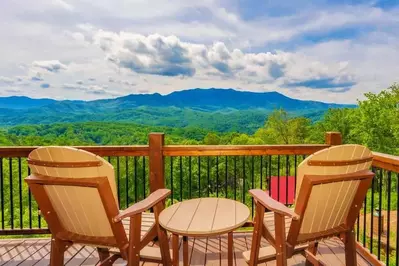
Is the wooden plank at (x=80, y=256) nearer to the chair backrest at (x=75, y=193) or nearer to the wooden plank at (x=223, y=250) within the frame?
the chair backrest at (x=75, y=193)

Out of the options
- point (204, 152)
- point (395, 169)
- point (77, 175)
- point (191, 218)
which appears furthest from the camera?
point (204, 152)

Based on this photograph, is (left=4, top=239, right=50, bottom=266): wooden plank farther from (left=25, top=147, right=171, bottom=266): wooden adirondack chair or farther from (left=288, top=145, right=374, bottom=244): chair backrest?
(left=288, top=145, right=374, bottom=244): chair backrest

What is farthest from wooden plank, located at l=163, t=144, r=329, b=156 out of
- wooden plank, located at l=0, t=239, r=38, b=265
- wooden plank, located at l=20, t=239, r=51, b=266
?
wooden plank, located at l=0, t=239, r=38, b=265

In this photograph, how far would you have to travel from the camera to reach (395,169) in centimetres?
241

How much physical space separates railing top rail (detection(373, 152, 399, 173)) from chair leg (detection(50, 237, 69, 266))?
2633 millimetres

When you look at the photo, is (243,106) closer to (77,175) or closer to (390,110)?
(390,110)

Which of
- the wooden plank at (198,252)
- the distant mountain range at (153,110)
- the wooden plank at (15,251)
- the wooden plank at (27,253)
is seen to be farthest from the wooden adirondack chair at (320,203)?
the distant mountain range at (153,110)

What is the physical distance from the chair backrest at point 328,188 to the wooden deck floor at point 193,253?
2.83 feet

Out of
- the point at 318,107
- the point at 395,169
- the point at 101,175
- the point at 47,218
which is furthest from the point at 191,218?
the point at 318,107

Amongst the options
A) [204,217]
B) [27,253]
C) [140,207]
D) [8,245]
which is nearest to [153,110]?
[8,245]

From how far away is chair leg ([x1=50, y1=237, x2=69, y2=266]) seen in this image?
2078 mm

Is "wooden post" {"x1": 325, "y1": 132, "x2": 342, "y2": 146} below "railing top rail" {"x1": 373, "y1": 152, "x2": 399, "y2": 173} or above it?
above

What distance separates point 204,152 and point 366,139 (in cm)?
2094

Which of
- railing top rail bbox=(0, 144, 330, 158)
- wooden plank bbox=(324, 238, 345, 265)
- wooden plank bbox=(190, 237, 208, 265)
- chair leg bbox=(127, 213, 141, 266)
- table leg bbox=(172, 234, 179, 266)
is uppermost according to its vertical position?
railing top rail bbox=(0, 144, 330, 158)
